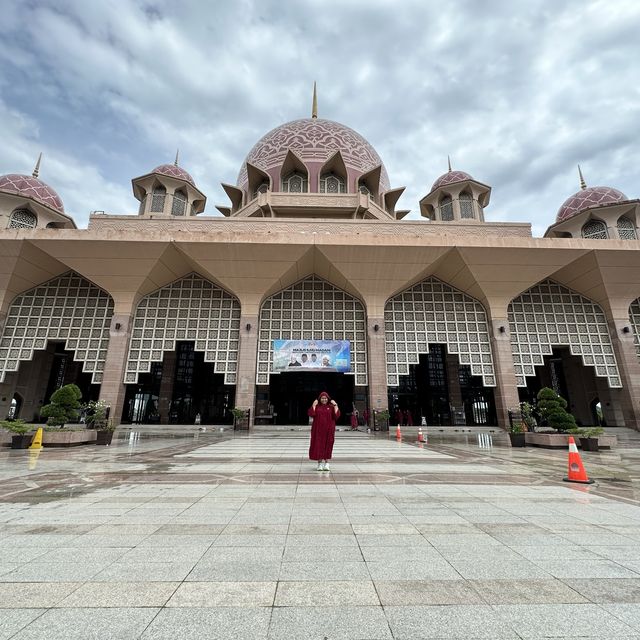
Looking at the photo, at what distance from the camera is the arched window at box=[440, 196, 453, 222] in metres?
27.0

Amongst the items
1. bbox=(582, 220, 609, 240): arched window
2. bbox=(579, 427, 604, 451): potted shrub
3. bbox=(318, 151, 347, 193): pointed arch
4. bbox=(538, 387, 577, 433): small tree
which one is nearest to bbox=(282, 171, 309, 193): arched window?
bbox=(318, 151, 347, 193): pointed arch

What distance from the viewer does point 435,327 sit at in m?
20.8

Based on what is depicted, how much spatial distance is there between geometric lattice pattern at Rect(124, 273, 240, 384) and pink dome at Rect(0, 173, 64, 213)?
11.0 metres

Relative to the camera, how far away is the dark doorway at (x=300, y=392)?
24828mm

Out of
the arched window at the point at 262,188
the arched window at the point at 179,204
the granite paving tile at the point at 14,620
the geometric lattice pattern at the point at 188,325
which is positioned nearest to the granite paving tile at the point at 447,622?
the granite paving tile at the point at 14,620

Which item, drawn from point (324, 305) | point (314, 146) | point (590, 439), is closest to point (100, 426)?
point (324, 305)

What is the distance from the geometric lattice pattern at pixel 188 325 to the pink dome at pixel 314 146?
12.9 metres

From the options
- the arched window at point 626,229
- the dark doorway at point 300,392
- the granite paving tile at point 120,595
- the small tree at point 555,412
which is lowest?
the granite paving tile at point 120,595

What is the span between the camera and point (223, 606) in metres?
2.11

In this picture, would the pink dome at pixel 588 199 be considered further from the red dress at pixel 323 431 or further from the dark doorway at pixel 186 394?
the dark doorway at pixel 186 394

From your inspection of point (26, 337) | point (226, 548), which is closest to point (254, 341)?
point (26, 337)

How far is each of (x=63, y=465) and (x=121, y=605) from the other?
6.99 metres

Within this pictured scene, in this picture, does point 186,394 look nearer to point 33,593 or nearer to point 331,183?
point 331,183

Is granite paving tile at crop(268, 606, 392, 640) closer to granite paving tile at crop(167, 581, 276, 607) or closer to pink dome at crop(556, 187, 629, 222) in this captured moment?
granite paving tile at crop(167, 581, 276, 607)
